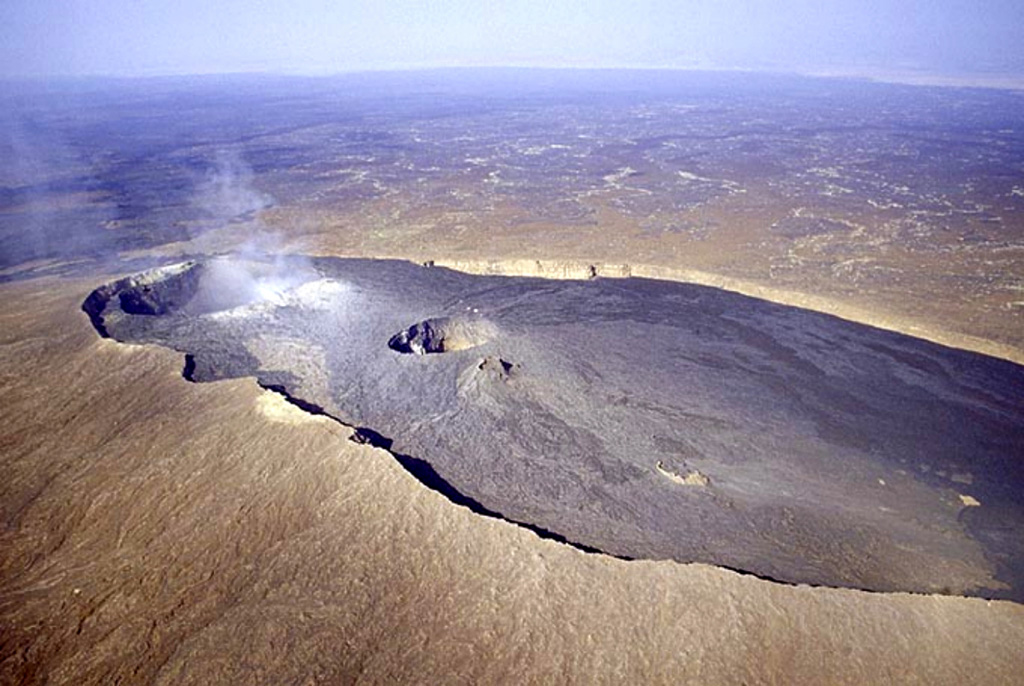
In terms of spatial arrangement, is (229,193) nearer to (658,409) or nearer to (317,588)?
(658,409)

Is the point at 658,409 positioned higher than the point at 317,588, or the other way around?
the point at 317,588

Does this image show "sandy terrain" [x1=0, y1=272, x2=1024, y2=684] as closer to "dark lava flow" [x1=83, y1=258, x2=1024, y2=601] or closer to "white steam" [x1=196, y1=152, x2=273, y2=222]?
"dark lava flow" [x1=83, y1=258, x2=1024, y2=601]

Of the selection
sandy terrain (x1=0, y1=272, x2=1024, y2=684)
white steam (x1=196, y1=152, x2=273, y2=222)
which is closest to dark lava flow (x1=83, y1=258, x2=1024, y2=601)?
sandy terrain (x1=0, y1=272, x2=1024, y2=684)

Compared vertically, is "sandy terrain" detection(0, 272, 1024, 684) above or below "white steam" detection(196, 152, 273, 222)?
above

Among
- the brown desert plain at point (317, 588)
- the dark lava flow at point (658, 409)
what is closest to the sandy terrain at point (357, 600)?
the brown desert plain at point (317, 588)

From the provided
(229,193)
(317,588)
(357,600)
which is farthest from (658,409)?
(229,193)

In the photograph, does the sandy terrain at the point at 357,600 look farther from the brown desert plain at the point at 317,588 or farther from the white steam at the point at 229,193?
the white steam at the point at 229,193

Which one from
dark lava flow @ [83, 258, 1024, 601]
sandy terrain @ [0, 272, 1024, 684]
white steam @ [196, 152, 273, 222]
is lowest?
white steam @ [196, 152, 273, 222]
